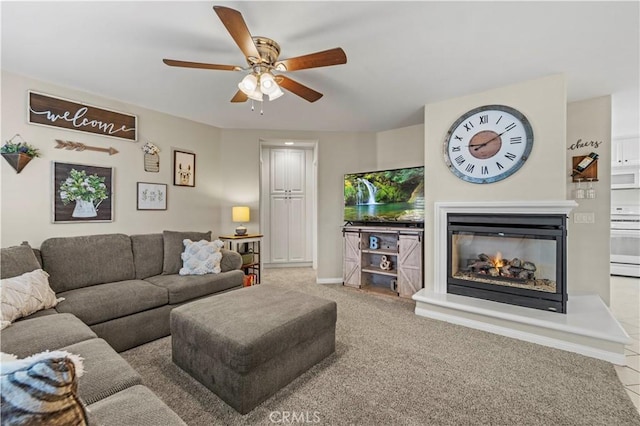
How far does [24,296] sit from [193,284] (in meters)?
1.19

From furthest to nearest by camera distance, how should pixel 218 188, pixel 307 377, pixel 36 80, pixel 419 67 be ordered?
pixel 218 188, pixel 36 80, pixel 419 67, pixel 307 377

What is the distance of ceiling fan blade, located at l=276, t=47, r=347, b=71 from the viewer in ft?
5.80

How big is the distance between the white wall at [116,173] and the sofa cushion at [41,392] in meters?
3.06

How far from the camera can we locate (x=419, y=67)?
2.48m

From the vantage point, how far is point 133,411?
1023 mm

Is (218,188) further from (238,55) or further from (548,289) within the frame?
(548,289)

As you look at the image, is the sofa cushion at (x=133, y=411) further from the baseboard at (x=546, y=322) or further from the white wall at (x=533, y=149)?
the white wall at (x=533, y=149)

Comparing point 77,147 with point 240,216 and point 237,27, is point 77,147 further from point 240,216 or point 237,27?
point 237,27

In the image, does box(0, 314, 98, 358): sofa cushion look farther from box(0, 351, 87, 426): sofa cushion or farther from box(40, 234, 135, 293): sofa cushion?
box(0, 351, 87, 426): sofa cushion

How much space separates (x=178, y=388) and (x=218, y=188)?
Result: 9.94 ft

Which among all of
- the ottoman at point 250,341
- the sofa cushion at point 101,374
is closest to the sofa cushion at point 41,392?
the sofa cushion at point 101,374

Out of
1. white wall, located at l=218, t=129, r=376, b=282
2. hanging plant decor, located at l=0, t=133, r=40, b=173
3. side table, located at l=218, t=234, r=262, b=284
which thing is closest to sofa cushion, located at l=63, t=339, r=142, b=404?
hanging plant decor, located at l=0, t=133, r=40, b=173

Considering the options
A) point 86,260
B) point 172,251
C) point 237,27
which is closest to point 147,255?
point 172,251

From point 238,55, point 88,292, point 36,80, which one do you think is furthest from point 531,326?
point 36,80
